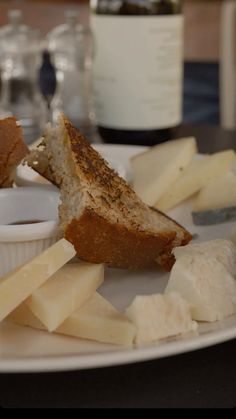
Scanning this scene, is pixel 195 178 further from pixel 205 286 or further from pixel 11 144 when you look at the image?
pixel 205 286

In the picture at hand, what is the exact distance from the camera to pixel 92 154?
871mm

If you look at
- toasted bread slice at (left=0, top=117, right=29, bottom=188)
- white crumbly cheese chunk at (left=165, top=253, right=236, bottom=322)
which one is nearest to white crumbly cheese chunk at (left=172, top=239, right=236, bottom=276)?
white crumbly cheese chunk at (left=165, top=253, right=236, bottom=322)

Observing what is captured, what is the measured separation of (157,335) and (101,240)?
16 cm

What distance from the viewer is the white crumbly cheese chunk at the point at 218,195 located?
3.45 ft

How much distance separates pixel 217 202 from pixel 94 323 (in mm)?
417

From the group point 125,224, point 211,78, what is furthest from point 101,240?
point 211,78

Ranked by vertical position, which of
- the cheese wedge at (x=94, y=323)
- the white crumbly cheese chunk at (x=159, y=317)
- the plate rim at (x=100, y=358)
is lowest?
the cheese wedge at (x=94, y=323)

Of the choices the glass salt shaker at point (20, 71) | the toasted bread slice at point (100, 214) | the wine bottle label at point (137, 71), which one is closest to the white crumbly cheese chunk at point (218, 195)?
the toasted bread slice at point (100, 214)

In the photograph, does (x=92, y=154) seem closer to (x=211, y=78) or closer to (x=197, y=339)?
(x=197, y=339)

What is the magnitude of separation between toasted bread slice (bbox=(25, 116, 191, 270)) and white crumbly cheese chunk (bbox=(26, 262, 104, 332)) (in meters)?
0.03

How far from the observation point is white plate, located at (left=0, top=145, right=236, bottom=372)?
1.95 ft

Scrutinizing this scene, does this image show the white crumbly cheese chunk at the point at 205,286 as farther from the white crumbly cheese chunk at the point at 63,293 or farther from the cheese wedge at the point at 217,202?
the cheese wedge at the point at 217,202

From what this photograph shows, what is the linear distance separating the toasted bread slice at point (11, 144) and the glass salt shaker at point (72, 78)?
27.1 inches

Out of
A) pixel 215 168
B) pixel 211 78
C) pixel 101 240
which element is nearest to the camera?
pixel 101 240
